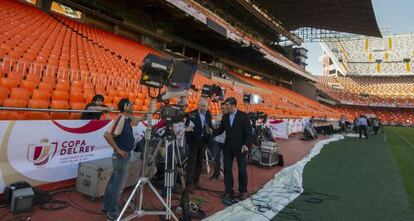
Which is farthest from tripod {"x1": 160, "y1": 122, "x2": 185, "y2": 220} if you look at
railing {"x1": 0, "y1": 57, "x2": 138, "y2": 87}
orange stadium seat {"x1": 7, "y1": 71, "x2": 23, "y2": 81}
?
railing {"x1": 0, "y1": 57, "x2": 138, "y2": 87}

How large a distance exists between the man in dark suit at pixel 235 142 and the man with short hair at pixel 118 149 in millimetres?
2017

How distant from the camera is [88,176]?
477 cm

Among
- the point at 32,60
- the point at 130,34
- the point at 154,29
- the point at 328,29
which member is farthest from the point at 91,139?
the point at 328,29

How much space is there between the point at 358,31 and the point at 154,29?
28.1 m

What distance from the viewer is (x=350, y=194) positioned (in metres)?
5.72

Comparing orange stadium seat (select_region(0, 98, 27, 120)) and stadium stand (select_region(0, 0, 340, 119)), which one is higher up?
stadium stand (select_region(0, 0, 340, 119))

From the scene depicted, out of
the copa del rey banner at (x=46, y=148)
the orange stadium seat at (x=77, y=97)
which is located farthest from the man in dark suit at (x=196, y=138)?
the orange stadium seat at (x=77, y=97)

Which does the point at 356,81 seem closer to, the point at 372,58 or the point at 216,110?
the point at 372,58

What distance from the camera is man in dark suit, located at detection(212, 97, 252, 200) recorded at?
526 cm

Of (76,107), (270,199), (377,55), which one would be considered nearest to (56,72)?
(76,107)

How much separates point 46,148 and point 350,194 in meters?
5.48

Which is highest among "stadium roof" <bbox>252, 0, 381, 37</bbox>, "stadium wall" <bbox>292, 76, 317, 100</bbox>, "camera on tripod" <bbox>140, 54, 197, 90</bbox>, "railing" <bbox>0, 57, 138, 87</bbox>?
"stadium roof" <bbox>252, 0, 381, 37</bbox>

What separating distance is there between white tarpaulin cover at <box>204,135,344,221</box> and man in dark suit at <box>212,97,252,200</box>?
0.38 m

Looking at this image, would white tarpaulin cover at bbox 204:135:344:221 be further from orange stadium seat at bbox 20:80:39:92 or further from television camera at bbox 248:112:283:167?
orange stadium seat at bbox 20:80:39:92
